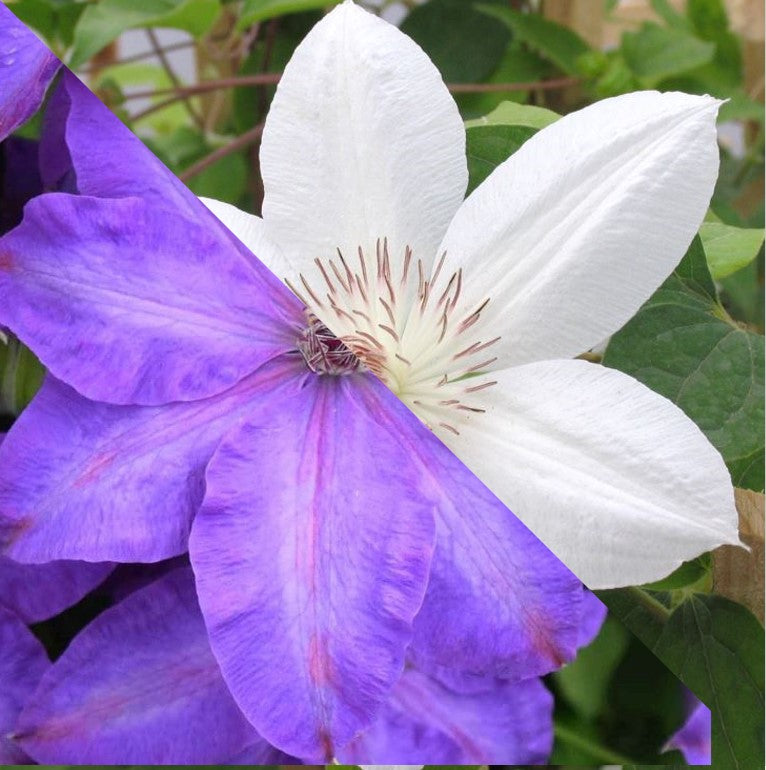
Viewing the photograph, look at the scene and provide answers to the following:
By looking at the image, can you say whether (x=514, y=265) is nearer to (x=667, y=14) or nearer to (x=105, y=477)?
(x=105, y=477)

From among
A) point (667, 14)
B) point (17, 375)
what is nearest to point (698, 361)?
point (17, 375)

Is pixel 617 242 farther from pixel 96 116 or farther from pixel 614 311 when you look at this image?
pixel 96 116

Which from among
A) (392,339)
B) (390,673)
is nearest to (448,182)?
(392,339)

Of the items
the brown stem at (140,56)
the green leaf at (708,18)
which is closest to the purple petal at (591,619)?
the brown stem at (140,56)

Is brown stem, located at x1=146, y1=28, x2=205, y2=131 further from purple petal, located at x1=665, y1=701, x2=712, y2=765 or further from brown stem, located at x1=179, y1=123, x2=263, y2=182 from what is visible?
purple petal, located at x1=665, y1=701, x2=712, y2=765

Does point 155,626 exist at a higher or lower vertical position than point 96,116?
lower

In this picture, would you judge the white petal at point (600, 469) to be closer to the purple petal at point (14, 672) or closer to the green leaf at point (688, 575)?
the green leaf at point (688, 575)
